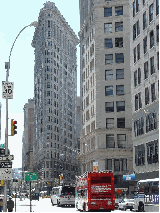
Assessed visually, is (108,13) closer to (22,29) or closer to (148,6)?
(148,6)

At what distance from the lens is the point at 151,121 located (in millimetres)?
52781

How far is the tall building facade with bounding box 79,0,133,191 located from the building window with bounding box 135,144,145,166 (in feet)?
71.0

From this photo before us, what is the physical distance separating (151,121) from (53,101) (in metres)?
122

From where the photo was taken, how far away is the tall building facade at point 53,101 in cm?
16709

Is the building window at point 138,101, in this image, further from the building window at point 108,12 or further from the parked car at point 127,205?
the building window at point 108,12

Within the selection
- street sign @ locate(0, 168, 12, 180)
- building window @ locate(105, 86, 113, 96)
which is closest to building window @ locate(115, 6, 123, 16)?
building window @ locate(105, 86, 113, 96)

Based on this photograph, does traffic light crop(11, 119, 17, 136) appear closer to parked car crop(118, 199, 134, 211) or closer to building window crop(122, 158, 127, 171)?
parked car crop(118, 199, 134, 211)

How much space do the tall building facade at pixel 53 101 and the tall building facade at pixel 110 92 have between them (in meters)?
76.7

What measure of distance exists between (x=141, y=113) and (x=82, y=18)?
53.4 m

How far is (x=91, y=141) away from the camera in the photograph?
3447 inches

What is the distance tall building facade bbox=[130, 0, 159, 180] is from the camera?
170 ft

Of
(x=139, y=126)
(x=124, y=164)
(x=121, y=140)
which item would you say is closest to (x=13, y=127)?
(x=139, y=126)

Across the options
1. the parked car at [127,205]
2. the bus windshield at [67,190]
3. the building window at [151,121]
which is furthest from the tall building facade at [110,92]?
the parked car at [127,205]

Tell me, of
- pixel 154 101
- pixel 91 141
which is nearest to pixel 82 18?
pixel 91 141
